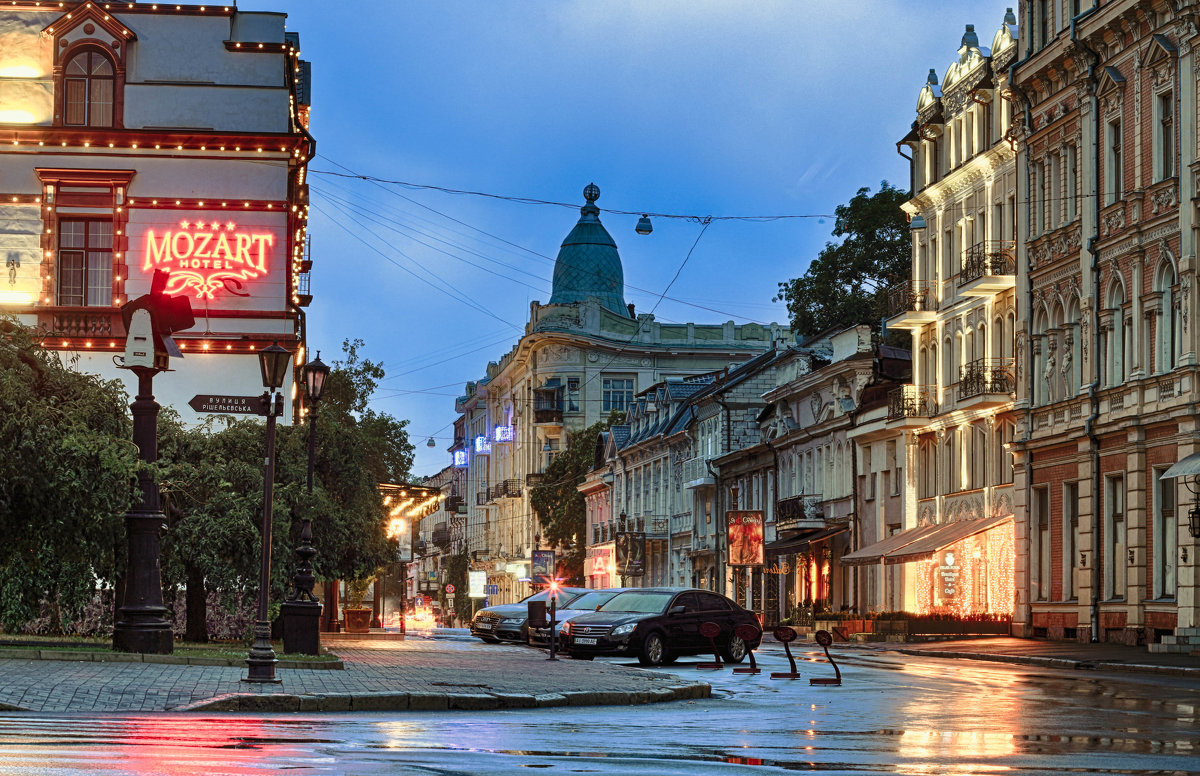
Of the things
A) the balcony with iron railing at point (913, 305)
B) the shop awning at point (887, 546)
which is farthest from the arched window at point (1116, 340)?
the balcony with iron railing at point (913, 305)

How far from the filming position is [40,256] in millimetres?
44312

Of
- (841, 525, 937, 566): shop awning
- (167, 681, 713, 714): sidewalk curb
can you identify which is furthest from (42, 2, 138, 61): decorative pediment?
(167, 681, 713, 714): sidewalk curb

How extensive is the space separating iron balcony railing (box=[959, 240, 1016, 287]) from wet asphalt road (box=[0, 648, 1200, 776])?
29756mm

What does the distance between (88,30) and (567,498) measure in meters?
71.6

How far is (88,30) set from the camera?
45.3 meters

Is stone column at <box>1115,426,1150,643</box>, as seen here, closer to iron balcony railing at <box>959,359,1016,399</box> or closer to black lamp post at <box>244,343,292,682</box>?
iron balcony railing at <box>959,359,1016,399</box>

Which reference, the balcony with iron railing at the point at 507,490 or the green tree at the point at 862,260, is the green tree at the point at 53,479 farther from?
the balcony with iron railing at the point at 507,490

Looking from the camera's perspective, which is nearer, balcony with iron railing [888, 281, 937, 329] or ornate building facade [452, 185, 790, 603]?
balcony with iron railing [888, 281, 937, 329]

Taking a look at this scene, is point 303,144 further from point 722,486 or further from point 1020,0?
point 722,486

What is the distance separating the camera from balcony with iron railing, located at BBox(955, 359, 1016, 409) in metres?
51.2

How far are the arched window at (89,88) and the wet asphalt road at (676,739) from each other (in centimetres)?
2849

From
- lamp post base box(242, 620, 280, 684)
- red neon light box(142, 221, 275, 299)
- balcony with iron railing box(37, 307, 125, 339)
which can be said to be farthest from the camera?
red neon light box(142, 221, 275, 299)

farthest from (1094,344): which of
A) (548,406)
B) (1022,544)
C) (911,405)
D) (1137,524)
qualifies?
(548,406)

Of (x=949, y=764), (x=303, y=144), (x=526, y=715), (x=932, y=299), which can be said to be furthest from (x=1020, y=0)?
(x=949, y=764)
